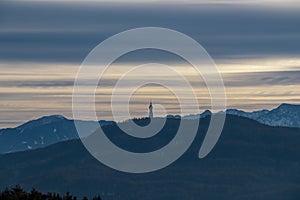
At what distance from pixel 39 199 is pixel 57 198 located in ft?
5.85

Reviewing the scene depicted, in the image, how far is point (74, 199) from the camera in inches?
2393

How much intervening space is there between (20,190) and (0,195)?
4.00 feet

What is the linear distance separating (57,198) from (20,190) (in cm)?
200

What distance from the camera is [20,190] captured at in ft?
198

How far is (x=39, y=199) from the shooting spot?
58.7 m

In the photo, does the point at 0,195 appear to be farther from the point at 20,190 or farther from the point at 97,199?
the point at 97,199

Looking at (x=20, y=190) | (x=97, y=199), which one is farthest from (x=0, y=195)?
(x=97, y=199)

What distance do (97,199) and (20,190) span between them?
450 cm

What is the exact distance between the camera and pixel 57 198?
60.3m

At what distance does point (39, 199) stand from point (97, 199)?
4.62 meters

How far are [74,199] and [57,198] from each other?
989 millimetres

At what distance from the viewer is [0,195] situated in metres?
60.8

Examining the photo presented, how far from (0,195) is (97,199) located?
210 inches

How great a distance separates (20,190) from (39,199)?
6.73ft
